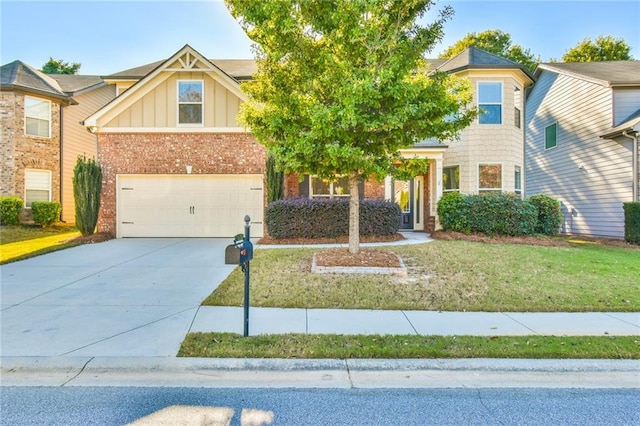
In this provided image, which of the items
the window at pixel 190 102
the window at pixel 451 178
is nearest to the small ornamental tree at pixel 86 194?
the window at pixel 190 102

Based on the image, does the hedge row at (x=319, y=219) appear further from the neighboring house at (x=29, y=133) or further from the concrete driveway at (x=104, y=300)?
the neighboring house at (x=29, y=133)

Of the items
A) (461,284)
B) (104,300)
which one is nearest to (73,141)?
(104,300)

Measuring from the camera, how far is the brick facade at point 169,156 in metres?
12.4

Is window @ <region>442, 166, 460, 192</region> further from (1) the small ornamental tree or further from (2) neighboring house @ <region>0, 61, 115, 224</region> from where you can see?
(2) neighboring house @ <region>0, 61, 115, 224</region>

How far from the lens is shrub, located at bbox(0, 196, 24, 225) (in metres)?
13.6

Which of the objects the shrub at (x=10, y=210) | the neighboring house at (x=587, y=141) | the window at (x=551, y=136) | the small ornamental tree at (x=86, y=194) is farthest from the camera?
the window at (x=551, y=136)

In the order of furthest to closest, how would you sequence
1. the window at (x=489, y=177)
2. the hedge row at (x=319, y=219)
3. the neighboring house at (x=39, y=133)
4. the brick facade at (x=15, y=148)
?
the neighboring house at (x=39, y=133)
the brick facade at (x=15, y=148)
the window at (x=489, y=177)
the hedge row at (x=319, y=219)

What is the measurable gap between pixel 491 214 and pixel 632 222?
4.34 m

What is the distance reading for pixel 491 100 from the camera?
1344cm

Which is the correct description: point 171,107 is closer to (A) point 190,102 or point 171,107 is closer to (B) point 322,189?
(A) point 190,102

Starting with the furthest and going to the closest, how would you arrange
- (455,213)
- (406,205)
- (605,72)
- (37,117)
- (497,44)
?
(497,44) < (37,117) < (605,72) < (406,205) < (455,213)

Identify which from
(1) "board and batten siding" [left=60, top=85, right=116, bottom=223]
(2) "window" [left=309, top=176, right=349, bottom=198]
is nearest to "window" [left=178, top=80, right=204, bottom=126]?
(2) "window" [left=309, top=176, right=349, bottom=198]

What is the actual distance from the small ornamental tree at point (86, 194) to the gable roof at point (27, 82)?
245 inches

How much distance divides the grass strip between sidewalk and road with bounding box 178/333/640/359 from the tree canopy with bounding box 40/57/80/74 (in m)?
38.3
